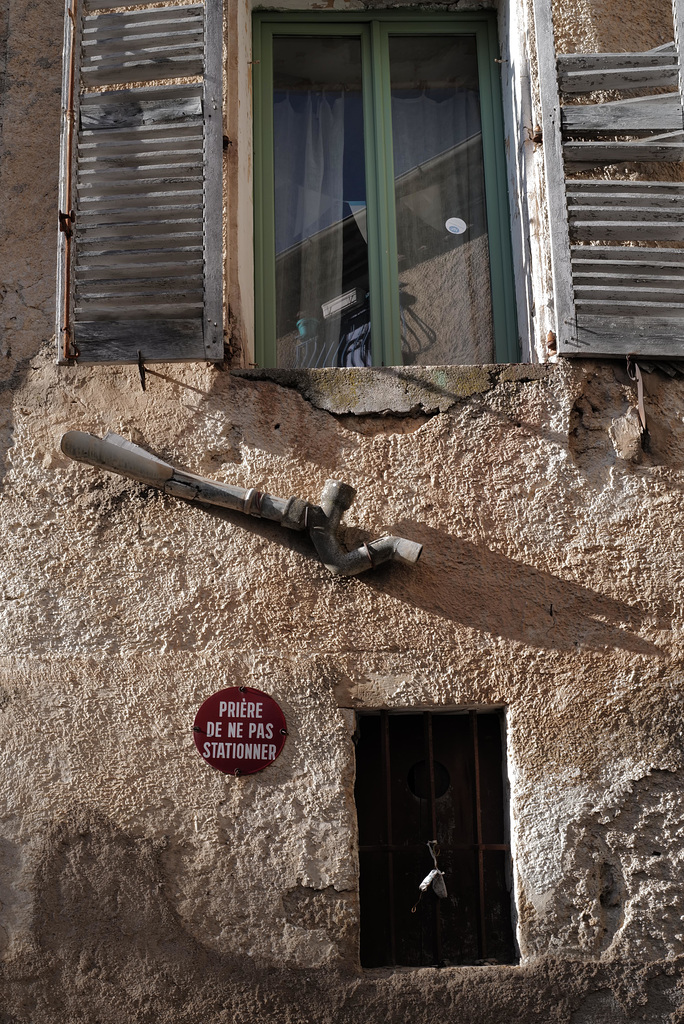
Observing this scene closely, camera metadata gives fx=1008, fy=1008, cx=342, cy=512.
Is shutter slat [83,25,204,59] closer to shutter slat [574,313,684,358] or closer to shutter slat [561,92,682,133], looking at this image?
shutter slat [561,92,682,133]

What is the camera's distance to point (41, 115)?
425 centimetres

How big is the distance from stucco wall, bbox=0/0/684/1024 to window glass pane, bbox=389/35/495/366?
0.54 m

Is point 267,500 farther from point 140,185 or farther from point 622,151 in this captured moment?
point 622,151

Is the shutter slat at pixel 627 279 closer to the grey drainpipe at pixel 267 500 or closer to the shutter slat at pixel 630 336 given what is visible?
the shutter slat at pixel 630 336

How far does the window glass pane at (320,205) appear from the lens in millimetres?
4297

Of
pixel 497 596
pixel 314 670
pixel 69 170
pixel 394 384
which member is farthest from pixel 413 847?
pixel 69 170

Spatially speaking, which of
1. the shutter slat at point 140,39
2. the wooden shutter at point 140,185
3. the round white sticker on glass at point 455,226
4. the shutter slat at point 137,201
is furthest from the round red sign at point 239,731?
the shutter slat at point 140,39

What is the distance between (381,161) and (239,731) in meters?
2.58

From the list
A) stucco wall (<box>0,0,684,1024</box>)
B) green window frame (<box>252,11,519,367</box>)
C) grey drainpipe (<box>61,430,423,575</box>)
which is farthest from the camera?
green window frame (<box>252,11,519,367</box>)

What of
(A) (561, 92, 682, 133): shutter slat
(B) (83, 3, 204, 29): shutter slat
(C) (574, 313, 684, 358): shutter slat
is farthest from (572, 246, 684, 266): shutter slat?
(B) (83, 3, 204, 29): shutter slat

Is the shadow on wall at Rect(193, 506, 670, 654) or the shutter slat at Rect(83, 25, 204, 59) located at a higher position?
the shutter slat at Rect(83, 25, 204, 59)

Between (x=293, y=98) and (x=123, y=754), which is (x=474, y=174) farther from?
(x=123, y=754)

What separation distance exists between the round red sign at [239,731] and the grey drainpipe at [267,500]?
20.9 inches

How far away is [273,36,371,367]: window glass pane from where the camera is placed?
4297 mm
